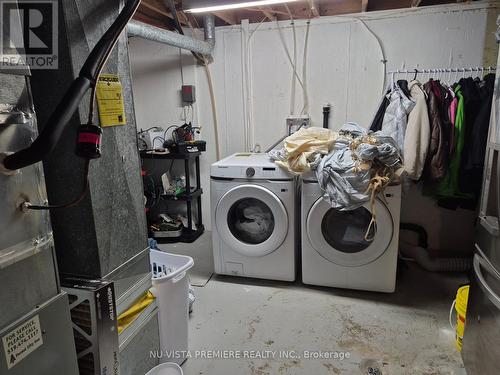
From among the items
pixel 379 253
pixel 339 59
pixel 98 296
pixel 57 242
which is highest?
pixel 339 59

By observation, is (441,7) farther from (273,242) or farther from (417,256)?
(273,242)

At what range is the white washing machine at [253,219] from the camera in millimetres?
2395

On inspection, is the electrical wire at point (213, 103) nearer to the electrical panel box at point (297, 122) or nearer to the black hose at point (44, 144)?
the electrical panel box at point (297, 122)

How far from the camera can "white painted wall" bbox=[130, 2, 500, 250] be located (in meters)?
2.71

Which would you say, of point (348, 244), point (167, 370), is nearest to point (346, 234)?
point (348, 244)

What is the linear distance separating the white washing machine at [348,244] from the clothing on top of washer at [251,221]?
0.97ft

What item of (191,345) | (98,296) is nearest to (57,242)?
(98,296)

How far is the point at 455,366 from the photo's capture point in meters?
1.72

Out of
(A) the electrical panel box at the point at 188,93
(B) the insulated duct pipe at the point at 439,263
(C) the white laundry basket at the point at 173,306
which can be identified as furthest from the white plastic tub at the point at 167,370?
(A) the electrical panel box at the point at 188,93

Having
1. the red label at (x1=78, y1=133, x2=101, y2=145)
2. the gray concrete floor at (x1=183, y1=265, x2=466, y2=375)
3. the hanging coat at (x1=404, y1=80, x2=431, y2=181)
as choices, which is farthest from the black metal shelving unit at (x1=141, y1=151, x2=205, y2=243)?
the red label at (x1=78, y1=133, x2=101, y2=145)

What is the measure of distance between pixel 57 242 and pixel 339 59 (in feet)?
8.82

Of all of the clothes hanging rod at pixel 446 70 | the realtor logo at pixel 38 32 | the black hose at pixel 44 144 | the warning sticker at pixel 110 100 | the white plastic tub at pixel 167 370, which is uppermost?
the clothes hanging rod at pixel 446 70

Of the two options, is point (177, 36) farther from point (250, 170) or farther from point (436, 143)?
point (436, 143)

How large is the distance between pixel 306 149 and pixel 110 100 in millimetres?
1493
